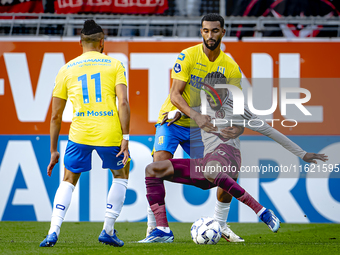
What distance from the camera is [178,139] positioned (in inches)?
176

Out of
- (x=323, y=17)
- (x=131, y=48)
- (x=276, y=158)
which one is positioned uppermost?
(x=323, y=17)

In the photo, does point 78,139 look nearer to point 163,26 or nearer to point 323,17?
point 163,26

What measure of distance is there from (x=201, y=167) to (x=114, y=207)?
0.85m

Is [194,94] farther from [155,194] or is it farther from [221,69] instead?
[155,194]

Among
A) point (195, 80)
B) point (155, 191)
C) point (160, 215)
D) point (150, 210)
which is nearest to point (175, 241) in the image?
point (150, 210)

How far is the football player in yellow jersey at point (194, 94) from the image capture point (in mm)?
4332

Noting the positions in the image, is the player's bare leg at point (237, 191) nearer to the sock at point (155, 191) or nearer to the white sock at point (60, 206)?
the sock at point (155, 191)

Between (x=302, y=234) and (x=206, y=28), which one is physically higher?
(x=206, y=28)

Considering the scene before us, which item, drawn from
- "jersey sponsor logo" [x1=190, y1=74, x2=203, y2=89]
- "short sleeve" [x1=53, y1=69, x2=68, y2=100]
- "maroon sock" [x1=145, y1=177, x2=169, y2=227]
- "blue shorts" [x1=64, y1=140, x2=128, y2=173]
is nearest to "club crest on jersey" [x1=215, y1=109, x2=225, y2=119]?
"jersey sponsor logo" [x1=190, y1=74, x2=203, y2=89]

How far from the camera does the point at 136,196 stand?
21.4ft

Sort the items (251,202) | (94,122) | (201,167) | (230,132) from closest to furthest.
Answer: (94,122), (251,202), (201,167), (230,132)

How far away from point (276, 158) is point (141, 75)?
2211 millimetres

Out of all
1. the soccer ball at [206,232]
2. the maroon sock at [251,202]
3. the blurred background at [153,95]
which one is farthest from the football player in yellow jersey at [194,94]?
the blurred background at [153,95]

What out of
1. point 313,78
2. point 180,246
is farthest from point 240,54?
point 180,246
